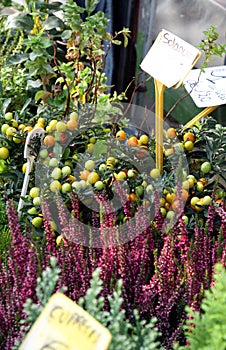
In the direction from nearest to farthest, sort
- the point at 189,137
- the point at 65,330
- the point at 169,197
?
1. the point at 65,330
2. the point at 169,197
3. the point at 189,137

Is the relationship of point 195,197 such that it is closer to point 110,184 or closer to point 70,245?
point 110,184

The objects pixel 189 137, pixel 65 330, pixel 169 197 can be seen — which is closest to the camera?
pixel 65 330

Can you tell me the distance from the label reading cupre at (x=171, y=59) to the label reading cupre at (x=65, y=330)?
715 mm

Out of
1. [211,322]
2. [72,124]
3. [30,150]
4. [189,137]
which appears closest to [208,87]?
[189,137]

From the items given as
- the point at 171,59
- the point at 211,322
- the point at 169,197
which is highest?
the point at 171,59

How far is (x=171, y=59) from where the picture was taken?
136 cm

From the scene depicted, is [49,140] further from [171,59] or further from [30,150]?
[171,59]

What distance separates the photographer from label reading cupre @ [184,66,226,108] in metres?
1.47

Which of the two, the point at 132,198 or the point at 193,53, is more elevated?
the point at 193,53

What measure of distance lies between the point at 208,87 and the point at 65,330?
3.12 ft

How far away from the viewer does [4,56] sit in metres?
2.18

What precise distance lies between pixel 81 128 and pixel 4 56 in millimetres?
831

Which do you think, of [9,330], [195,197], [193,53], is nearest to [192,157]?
[195,197]

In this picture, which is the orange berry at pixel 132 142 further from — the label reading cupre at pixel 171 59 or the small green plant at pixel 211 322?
the small green plant at pixel 211 322
